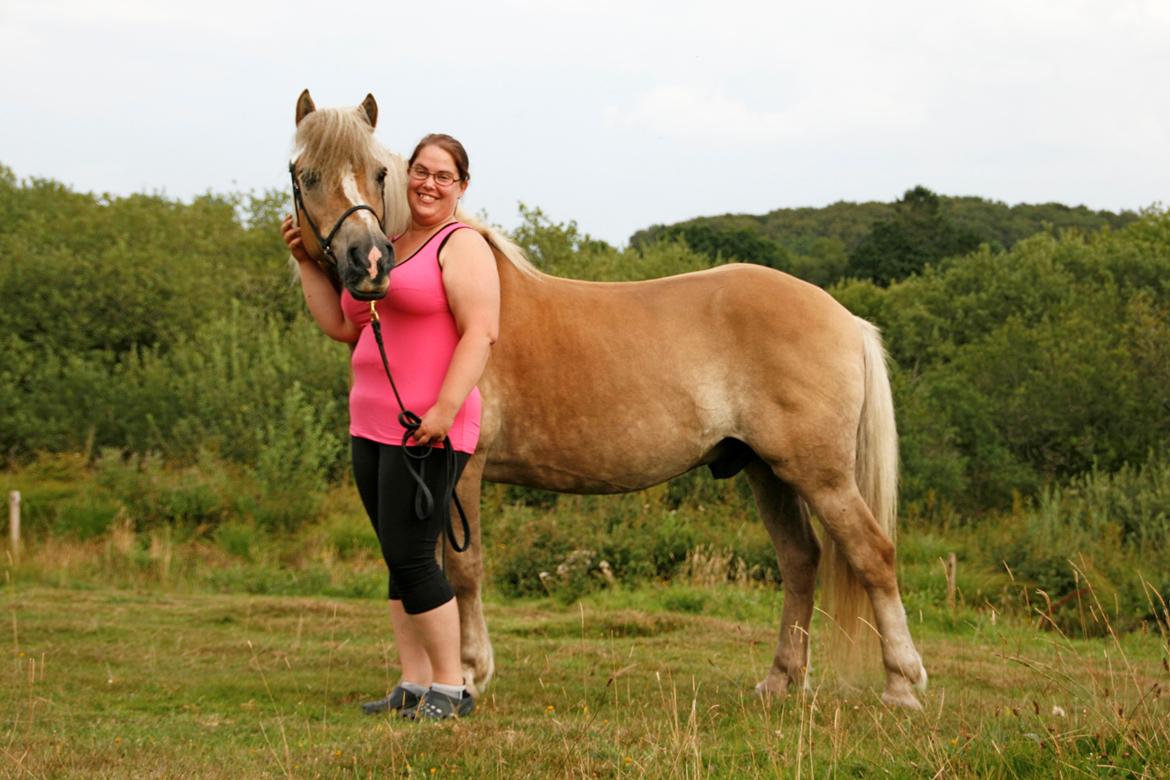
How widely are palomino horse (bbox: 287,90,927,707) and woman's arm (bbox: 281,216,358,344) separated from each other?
0.67 meters

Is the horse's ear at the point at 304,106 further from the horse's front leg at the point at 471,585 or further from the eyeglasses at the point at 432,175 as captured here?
the horse's front leg at the point at 471,585

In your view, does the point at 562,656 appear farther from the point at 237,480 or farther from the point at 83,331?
the point at 83,331

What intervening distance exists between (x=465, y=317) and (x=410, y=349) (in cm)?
25

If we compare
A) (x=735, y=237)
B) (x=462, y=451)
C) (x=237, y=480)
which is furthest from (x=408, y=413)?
(x=735, y=237)

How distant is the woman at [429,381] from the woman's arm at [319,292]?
0.02 meters

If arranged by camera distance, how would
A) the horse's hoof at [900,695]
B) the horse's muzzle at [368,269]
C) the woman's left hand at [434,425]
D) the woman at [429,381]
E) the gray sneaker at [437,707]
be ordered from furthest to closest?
the horse's hoof at [900,695] → the gray sneaker at [437,707] → the woman at [429,381] → the woman's left hand at [434,425] → the horse's muzzle at [368,269]

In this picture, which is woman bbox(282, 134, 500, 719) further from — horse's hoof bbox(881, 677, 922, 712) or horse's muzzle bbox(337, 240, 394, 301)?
horse's hoof bbox(881, 677, 922, 712)

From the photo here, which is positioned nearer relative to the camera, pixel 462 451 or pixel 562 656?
pixel 462 451

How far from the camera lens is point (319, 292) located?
14.1 feet

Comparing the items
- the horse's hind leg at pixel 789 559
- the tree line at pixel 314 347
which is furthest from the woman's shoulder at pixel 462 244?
the tree line at pixel 314 347

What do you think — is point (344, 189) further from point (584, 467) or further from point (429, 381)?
point (584, 467)

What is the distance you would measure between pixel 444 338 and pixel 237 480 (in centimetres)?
1585

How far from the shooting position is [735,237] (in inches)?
1522

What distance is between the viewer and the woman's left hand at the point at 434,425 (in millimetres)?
3826
